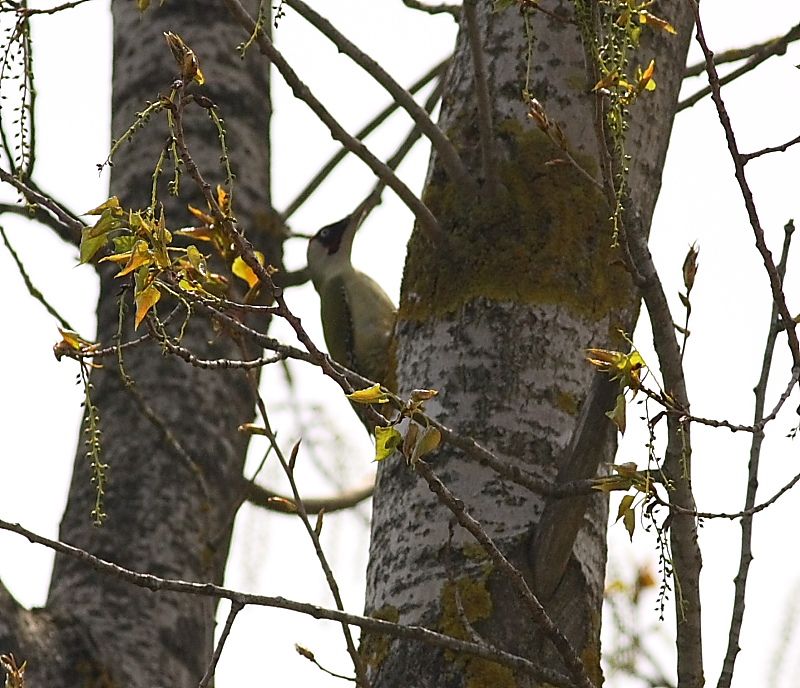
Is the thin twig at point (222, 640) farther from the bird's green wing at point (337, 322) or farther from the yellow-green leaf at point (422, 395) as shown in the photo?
the bird's green wing at point (337, 322)

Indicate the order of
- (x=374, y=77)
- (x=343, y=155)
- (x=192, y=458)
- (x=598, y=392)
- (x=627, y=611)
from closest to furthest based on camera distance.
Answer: (x=598, y=392)
(x=374, y=77)
(x=627, y=611)
(x=192, y=458)
(x=343, y=155)

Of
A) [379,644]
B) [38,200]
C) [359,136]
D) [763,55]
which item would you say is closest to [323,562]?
[379,644]

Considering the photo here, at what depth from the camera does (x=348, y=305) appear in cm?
443

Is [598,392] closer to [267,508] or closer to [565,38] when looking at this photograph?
[565,38]

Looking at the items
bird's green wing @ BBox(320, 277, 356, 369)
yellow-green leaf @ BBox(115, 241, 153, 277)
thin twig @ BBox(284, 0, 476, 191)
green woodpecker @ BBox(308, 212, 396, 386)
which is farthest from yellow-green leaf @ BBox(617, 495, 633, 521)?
bird's green wing @ BBox(320, 277, 356, 369)

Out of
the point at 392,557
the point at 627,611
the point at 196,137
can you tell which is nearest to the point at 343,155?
the point at 196,137

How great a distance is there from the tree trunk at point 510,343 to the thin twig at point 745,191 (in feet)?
1.03

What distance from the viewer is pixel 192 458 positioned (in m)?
3.69

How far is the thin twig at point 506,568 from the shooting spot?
1.63m

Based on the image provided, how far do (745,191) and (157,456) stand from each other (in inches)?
88.0

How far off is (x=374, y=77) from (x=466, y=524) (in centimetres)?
104

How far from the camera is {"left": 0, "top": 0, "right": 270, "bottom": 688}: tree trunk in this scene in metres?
3.25

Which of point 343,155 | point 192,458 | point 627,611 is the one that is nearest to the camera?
point 627,611

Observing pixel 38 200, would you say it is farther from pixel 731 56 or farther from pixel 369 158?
pixel 731 56
